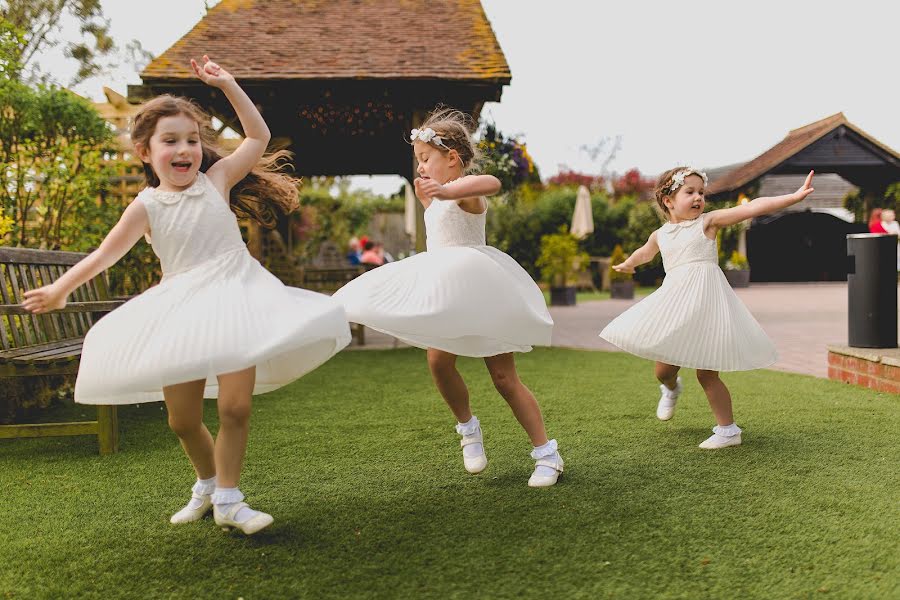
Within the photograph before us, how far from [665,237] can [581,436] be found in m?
1.19

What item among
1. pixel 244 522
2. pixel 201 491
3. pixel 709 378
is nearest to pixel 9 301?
pixel 201 491

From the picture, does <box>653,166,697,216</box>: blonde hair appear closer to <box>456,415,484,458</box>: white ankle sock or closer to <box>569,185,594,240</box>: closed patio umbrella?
<box>456,415,484,458</box>: white ankle sock

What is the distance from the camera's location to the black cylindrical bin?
5.59m

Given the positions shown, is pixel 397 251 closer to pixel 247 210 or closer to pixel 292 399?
pixel 292 399

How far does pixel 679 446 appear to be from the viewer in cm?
393

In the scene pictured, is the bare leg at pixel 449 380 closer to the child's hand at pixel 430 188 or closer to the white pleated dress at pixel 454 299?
the white pleated dress at pixel 454 299

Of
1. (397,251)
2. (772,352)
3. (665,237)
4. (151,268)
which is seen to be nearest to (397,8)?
(151,268)

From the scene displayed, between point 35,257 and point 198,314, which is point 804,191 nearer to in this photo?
point 198,314

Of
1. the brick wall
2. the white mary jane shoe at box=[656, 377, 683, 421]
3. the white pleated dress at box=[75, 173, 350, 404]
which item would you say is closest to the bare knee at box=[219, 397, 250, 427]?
the white pleated dress at box=[75, 173, 350, 404]

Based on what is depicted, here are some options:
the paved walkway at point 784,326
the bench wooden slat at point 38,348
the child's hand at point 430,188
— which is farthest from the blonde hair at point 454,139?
the paved walkway at point 784,326

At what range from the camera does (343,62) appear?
855cm

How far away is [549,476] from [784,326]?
8.36 metres

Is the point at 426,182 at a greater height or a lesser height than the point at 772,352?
greater

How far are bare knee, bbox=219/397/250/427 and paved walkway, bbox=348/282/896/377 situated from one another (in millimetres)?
5148
